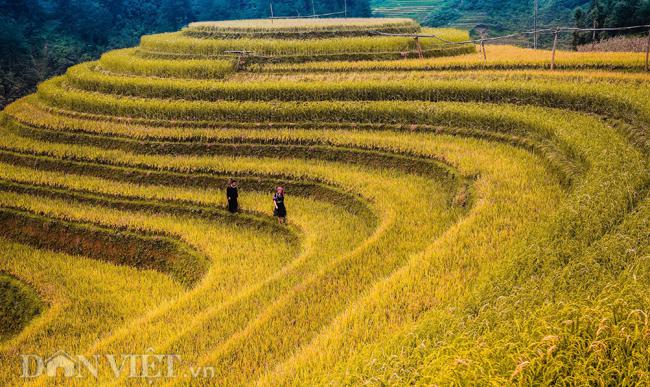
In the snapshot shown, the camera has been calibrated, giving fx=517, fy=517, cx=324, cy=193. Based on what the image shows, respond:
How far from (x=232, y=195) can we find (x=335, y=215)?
2.23 m

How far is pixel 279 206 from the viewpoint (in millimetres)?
10289

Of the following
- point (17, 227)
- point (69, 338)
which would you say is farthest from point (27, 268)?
point (69, 338)

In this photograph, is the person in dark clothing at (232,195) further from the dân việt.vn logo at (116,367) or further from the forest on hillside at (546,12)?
the forest on hillside at (546,12)

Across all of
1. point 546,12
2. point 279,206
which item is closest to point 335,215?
point 279,206

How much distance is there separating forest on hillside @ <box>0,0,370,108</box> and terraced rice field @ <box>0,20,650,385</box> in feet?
101

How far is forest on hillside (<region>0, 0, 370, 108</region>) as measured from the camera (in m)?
46.3

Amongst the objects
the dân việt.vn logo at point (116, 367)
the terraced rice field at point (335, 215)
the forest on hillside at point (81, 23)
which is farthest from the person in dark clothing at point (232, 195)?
the forest on hillside at point (81, 23)

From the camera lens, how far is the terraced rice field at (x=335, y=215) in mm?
4027

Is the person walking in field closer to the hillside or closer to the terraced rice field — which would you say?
the terraced rice field

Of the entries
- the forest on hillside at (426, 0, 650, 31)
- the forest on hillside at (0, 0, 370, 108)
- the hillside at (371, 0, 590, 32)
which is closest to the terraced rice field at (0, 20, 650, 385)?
the forest on hillside at (426, 0, 650, 31)

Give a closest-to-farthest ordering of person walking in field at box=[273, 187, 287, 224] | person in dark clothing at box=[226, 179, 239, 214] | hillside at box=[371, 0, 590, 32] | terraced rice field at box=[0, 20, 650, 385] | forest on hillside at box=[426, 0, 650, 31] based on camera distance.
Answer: terraced rice field at box=[0, 20, 650, 385] < person walking in field at box=[273, 187, 287, 224] < person in dark clothing at box=[226, 179, 239, 214] < forest on hillside at box=[426, 0, 650, 31] < hillside at box=[371, 0, 590, 32]

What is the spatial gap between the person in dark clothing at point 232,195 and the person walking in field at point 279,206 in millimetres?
1014

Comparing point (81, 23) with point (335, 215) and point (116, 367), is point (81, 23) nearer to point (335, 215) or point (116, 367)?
point (335, 215)

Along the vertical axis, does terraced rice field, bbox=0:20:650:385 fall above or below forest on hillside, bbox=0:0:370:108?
below
